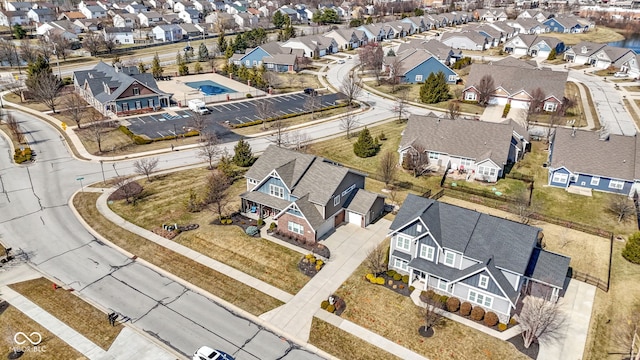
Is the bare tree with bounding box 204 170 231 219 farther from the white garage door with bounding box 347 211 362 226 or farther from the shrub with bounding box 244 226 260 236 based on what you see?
the white garage door with bounding box 347 211 362 226

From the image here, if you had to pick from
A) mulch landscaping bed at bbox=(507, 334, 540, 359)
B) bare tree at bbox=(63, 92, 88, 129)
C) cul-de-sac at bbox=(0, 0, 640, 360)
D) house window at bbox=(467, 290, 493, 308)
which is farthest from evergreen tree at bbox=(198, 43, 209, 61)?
mulch landscaping bed at bbox=(507, 334, 540, 359)

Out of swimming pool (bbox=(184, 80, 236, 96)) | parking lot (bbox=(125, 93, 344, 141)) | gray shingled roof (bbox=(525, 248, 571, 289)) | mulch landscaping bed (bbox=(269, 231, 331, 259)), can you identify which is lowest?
mulch landscaping bed (bbox=(269, 231, 331, 259))

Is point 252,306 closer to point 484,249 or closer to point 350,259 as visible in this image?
point 350,259

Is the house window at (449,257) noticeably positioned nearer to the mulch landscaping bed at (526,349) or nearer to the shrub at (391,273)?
the shrub at (391,273)

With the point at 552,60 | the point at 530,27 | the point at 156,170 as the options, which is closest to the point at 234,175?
the point at 156,170

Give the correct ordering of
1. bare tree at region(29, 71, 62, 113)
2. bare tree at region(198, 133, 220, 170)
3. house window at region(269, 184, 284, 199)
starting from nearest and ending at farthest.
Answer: house window at region(269, 184, 284, 199)
bare tree at region(198, 133, 220, 170)
bare tree at region(29, 71, 62, 113)

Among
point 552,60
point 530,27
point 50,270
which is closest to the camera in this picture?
point 50,270
